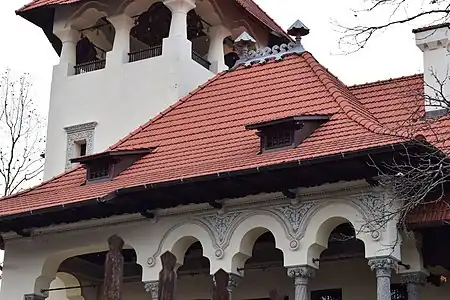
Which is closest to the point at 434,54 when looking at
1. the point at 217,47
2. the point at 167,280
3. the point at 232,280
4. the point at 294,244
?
the point at 294,244

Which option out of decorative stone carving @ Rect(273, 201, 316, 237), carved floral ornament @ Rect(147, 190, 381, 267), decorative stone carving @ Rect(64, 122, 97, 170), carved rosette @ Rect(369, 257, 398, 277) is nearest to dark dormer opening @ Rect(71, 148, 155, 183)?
carved floral ornament @ Rect(147, 190, 381, 267)

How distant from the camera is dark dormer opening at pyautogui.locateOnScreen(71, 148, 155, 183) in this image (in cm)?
1615

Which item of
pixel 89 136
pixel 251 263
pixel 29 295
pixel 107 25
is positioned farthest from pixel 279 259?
pixel 107 25

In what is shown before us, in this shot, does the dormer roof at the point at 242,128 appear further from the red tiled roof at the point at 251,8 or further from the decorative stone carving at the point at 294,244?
the red tiled roof at the point at 251,8

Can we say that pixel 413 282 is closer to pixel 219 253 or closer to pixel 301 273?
pixel 301 273

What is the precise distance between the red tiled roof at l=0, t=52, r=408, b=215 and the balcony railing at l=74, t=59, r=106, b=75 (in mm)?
2951

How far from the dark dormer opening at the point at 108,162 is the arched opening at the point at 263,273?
2.49 metres

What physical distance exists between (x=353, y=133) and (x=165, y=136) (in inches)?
161

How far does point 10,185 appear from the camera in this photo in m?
26.6

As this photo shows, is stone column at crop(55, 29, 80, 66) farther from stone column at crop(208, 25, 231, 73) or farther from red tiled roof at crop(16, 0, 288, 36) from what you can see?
stone column at crop(208, 25, 231, 73)

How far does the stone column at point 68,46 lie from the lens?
20.5 m

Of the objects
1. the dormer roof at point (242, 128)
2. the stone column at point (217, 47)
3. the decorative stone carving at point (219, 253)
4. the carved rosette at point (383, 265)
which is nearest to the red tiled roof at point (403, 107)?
the dormer roof at point (242, 128)

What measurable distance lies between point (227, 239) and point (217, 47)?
6655 millimetres

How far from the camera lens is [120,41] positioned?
19.8m
